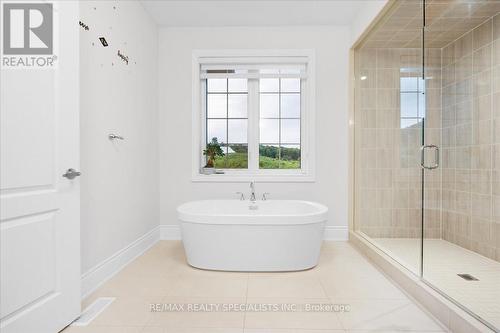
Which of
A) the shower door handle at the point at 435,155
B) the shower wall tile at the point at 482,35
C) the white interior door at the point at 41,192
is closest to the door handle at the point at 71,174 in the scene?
the white interior door at the point at 41,192

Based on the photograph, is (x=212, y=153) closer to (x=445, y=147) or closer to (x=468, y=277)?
(x=445, y=147)

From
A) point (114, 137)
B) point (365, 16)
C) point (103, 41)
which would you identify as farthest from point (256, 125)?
point (103, 41)

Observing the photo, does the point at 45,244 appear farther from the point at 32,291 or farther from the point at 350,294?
the point at 350,294

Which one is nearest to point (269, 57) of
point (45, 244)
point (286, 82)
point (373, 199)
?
point (286, 82)

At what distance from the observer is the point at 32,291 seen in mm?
1628

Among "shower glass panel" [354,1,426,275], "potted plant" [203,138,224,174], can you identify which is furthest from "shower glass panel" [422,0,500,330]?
"potted plant" [203,138,224,174]

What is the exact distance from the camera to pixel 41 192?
1.70 meters

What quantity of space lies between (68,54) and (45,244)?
1.11 meters

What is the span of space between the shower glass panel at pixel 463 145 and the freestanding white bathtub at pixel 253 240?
0.92m

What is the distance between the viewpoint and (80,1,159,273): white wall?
2.36 m

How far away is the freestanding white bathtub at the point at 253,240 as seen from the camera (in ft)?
8.85

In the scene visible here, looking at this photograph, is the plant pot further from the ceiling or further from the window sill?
the ceiling

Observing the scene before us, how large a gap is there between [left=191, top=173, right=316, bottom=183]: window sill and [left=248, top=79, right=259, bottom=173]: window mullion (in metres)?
0.18

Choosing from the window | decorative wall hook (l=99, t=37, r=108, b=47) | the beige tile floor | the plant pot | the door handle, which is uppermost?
decorative wall hook (l=99, t=37, r=108, b=47)
